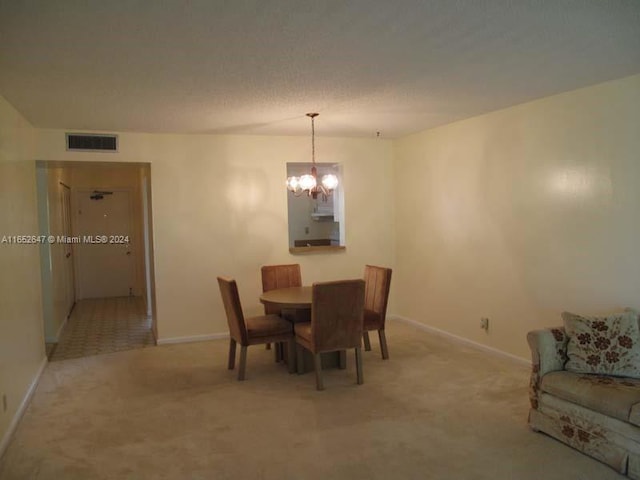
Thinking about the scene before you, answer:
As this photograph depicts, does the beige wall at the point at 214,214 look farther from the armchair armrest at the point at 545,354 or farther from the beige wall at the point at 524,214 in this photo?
the armchair armrest at the point at 545,354

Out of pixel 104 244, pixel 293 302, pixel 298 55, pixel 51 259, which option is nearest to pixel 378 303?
pixel 293 302

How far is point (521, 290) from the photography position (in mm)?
4375

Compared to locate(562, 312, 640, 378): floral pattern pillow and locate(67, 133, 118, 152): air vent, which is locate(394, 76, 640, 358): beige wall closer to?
locate(562, 312, 640, 378): floral pattern pillow

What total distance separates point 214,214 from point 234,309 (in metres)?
1.82

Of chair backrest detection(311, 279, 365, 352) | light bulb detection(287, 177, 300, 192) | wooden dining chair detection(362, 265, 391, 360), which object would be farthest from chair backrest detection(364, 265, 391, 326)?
light bulb detection(287, 177, 300, 192)

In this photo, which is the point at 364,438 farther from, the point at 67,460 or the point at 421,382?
the point at 67,460

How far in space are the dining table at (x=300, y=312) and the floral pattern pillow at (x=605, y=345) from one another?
77.6 inches

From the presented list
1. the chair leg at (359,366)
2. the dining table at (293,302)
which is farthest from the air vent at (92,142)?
the chair leg at (359,366)

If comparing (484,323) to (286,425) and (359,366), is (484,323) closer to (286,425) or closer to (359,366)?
(359,366)

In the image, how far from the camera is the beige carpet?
271 centimetres

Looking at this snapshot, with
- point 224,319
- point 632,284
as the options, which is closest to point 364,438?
point 632,284

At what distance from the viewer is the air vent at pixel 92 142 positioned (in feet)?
16.3

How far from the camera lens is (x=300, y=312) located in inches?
180

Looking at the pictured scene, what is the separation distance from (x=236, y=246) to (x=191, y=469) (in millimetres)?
3198
